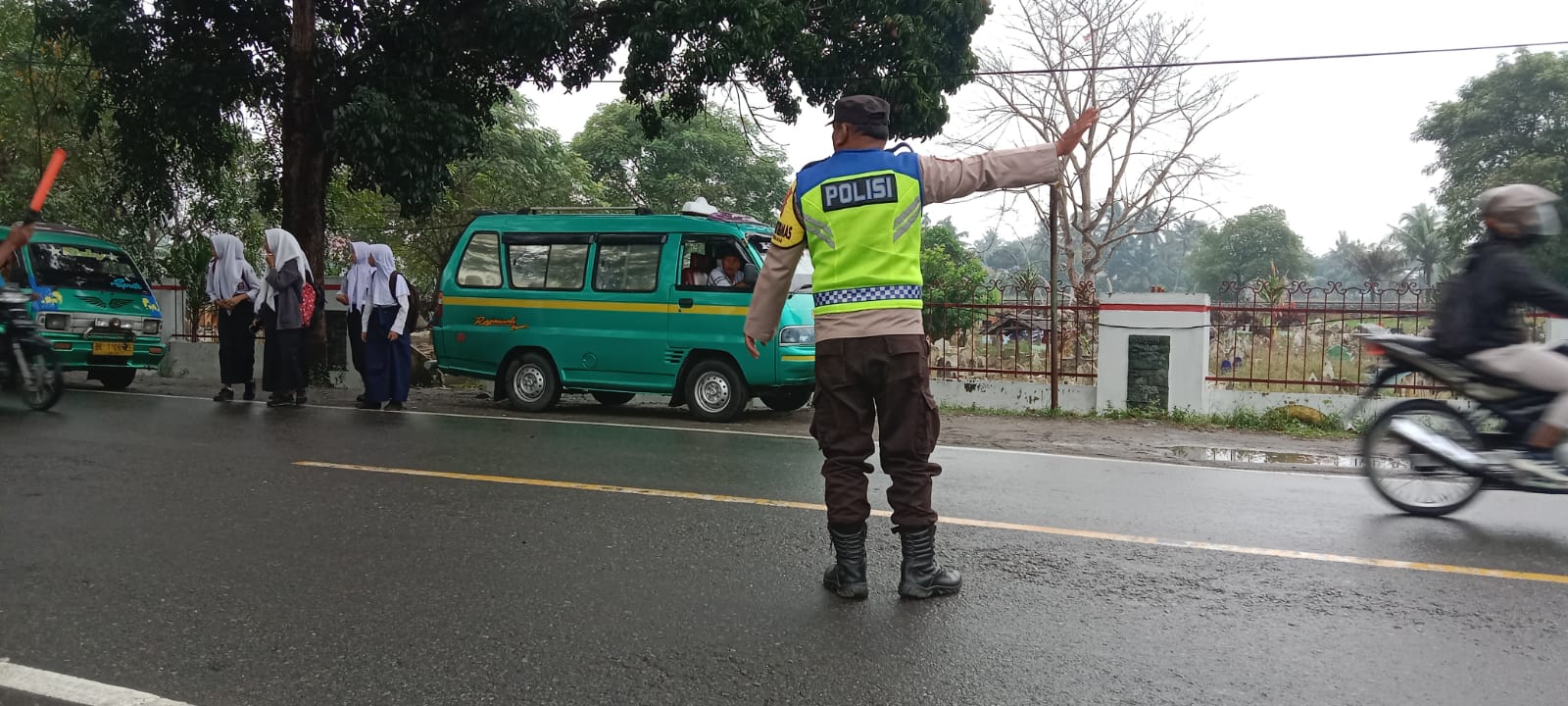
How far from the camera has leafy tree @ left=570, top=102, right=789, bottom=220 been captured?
42625mm

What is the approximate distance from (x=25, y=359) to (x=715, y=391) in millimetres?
5994

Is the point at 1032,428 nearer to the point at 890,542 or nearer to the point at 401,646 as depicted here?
the point at 890,542

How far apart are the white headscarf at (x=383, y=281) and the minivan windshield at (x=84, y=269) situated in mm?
4042

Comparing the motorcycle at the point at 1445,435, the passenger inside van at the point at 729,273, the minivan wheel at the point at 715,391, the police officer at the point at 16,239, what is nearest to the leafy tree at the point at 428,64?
the passenger inside van at the point at 729,273

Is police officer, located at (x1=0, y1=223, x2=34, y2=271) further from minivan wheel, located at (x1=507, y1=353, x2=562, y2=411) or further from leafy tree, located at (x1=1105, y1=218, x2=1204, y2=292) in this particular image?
leafy tree, located at (x1=1105, y1=218, x2=1204, y2=292)

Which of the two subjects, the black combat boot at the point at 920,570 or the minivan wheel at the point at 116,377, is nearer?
the black combat boot at the point at 920,570

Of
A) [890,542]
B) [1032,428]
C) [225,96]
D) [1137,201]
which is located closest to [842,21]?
[1032,428]

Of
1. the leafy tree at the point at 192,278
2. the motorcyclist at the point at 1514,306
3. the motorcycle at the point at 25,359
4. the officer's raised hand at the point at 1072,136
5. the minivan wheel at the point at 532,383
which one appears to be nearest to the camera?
the officer's raised hand at the point at 1072,136

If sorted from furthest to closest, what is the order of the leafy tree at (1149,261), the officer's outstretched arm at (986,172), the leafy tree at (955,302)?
the leafy tree at (1149,261) → the leafy tree at (955,302) → the officer's outstretched arm at (986,172)

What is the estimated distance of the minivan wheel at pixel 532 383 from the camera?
11.0m

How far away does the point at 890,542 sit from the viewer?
4879mm

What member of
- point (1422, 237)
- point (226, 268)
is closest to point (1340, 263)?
point (1422, 237)

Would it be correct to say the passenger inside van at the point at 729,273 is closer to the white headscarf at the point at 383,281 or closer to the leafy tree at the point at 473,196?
the white headscarf at the point at 383,281

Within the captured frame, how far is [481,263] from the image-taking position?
11312mm
